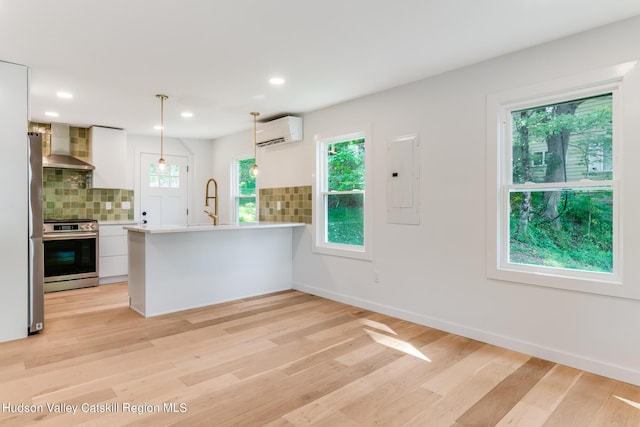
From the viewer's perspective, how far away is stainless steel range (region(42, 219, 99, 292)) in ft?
16.2

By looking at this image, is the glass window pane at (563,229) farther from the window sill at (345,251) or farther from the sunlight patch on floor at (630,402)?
the window sill at (345,251)

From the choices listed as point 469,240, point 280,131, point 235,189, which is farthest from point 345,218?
point 235,189

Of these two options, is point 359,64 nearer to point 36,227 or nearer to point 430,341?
point 430,341

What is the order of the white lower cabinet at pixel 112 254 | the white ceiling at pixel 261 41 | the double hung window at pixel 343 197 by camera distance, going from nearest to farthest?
the white ceiling at pixel 261 41 → the double hung window at pixel 343 197 → the white lower cabinet at pixel 112 254

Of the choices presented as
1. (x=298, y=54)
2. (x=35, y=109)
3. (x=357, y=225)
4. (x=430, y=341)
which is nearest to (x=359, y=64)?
(x=298, y=54)

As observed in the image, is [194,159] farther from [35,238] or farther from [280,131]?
[35,238]

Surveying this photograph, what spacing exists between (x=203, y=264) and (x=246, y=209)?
2098 mm

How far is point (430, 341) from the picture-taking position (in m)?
3.14

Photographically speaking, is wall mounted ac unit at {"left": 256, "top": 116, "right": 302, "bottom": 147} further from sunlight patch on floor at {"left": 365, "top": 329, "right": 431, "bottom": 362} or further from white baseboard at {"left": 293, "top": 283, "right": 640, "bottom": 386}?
sunlight patch on floor at {"left": 365, "top": 329, "right": 431, "bottom": 362}

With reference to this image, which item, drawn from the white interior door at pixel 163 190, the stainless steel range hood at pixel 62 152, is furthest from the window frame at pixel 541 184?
the stainless steel range hood at pixel 62 152

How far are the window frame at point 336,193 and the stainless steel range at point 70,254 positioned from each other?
10.7 feet

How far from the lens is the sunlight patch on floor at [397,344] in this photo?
2873 mm

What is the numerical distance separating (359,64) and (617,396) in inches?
117

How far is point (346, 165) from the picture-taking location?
4461 millimetres
